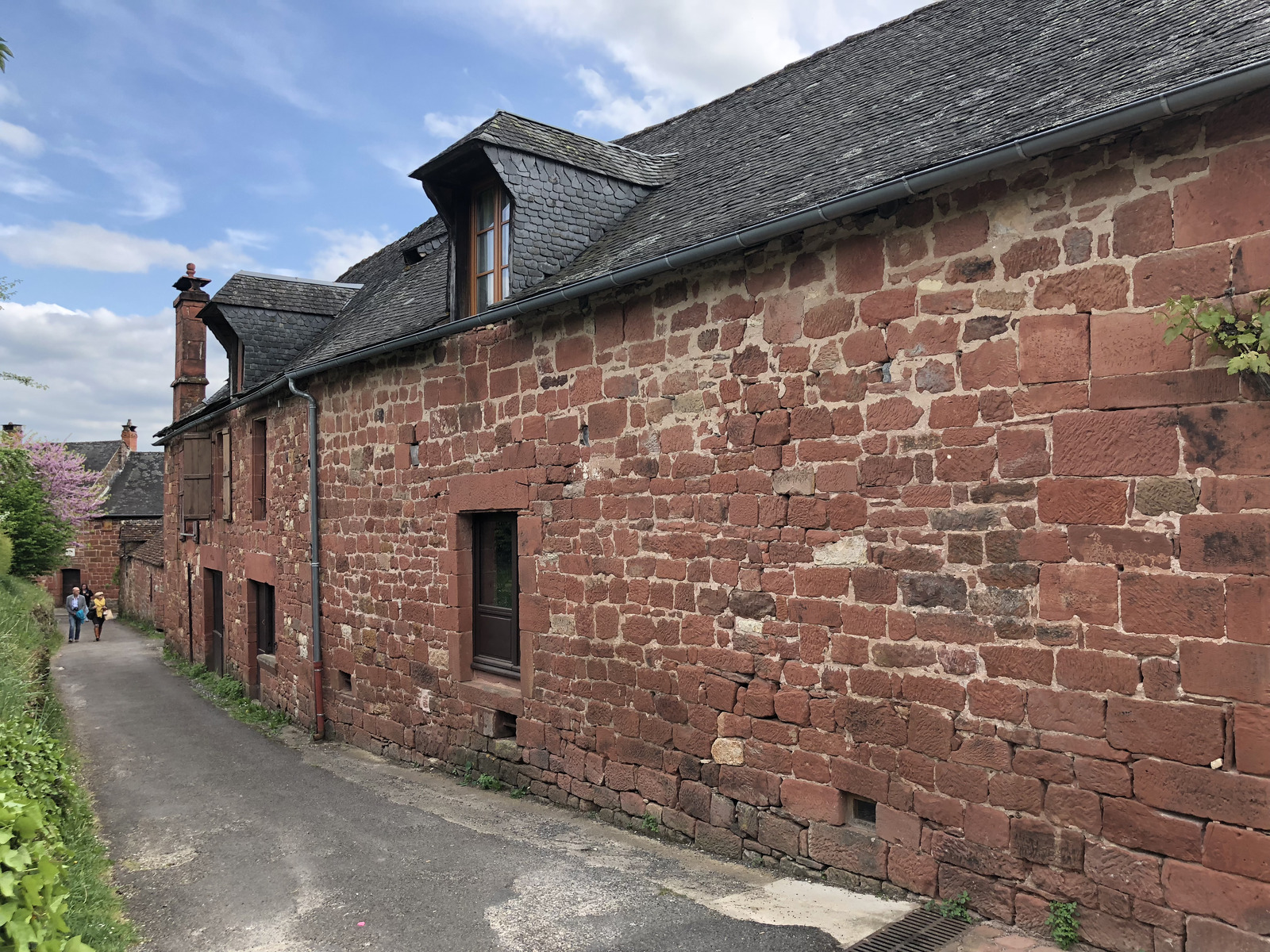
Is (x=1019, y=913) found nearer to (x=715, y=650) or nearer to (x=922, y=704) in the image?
(x=922, y=704)

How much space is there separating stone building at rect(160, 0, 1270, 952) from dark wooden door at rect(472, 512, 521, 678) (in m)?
0.04

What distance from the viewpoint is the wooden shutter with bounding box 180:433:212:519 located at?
15461mm

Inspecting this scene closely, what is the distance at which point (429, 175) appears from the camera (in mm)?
8016

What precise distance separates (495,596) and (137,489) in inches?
1355

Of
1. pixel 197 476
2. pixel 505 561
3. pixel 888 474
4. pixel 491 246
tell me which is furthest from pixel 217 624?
pixel 888 474

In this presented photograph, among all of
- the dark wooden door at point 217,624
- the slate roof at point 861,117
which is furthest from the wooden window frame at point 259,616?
the slate roof at point 861,117

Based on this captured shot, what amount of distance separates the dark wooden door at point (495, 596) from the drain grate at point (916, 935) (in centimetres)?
410

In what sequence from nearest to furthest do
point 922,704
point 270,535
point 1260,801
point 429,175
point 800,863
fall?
1. point 1260,801
2. point 922,704
3. point 800,863
4. point 429,175
5. point 270,535

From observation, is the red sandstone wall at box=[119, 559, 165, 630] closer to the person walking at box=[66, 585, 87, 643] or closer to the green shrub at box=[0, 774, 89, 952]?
the person walking at box=[66, 585, 87, 643]

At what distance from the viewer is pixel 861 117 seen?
6449 millimetres

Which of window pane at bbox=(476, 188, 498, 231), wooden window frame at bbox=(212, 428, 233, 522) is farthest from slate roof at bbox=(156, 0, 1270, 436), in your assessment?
wooden window frame at bbox=(212, 428, 233, 522)

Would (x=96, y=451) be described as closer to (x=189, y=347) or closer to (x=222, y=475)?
(x=189, y=347)

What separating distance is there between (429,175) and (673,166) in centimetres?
226

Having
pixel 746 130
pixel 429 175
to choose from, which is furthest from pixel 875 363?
pixel 429 175
